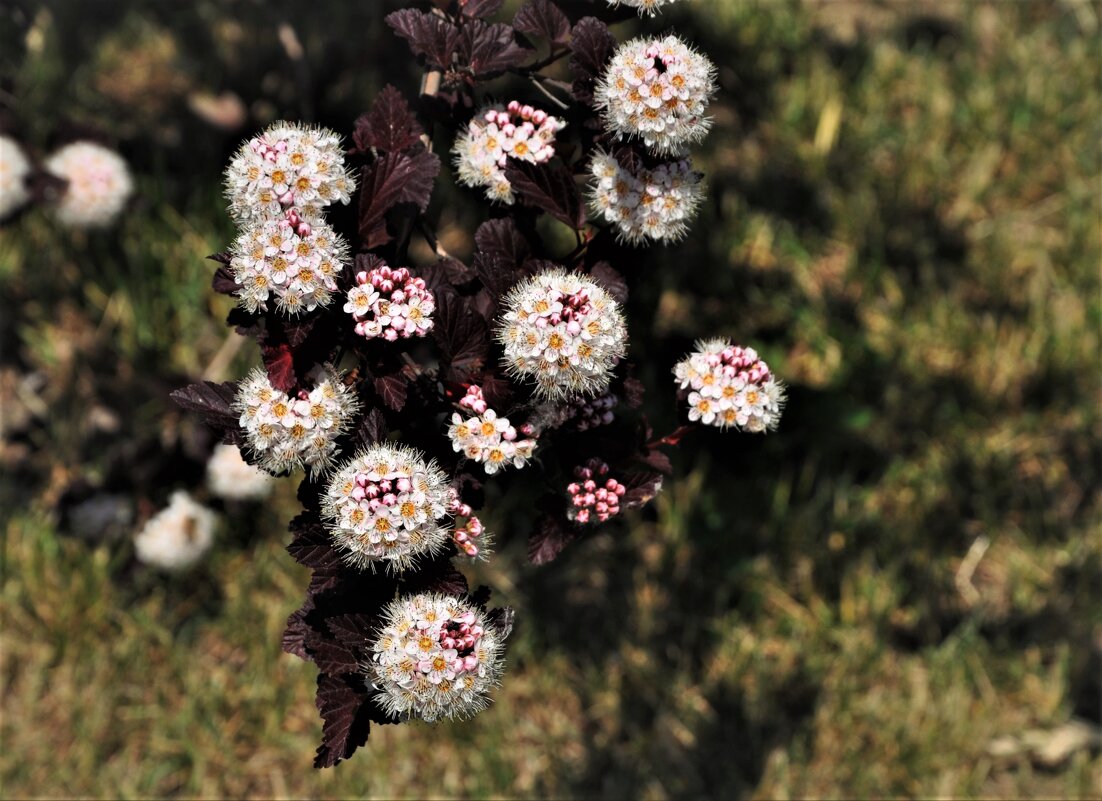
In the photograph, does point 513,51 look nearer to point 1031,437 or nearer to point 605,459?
point 605,459

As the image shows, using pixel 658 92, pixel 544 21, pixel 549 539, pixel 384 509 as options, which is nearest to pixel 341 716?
Answer: pixel 384 509

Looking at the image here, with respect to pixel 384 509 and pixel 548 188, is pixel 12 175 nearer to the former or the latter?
pixel 548 188

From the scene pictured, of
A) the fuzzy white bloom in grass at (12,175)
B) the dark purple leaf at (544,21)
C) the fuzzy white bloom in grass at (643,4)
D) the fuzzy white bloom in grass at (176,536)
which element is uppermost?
the fuzzy white bloom in grass at (643,4)

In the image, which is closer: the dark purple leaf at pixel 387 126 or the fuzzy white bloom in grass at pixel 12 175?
the dark purple leaf at pixel 387 126

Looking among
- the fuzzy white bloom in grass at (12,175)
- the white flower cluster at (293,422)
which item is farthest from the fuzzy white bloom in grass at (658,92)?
the fuzzy white bloom in grass at (12,175)

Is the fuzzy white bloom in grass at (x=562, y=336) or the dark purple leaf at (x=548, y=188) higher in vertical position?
the dark purple leaf at (x=548, y=188)

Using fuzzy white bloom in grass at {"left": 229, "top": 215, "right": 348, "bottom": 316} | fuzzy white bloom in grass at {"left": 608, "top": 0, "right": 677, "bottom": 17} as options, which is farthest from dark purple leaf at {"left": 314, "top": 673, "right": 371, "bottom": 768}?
fuzzy white bloom in grass at {"left": 608, "top": 0, "right": 677, "bottom": 17}

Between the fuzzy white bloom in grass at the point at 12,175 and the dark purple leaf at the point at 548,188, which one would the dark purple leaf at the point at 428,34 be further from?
the fuzzy white bloom in grass at the point at 12,175
